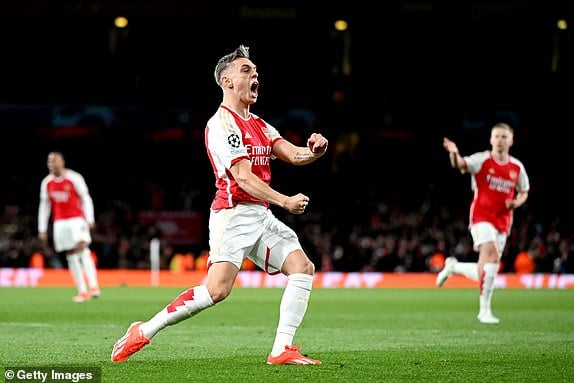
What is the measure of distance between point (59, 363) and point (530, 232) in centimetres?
2465

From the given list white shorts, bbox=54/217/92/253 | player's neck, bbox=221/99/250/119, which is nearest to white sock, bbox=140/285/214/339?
player's neck, bbox=221/99/250/119

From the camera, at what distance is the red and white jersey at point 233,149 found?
7312mm

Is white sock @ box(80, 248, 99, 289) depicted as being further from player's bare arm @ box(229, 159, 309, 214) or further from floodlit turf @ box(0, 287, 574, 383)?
player's bare arm @ box(229, 159, 309, 214)

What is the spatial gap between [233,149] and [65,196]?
10512mm

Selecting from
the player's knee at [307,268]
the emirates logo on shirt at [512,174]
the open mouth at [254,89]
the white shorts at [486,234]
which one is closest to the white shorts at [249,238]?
the player's knee at [307,268]

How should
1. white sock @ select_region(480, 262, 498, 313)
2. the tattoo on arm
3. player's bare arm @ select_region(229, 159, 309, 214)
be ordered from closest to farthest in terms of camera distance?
player's bare arm @ select_region(229, 159, 309, 214), the tattoo on arm, white sock @ select_region(480, 262, 498, 313)

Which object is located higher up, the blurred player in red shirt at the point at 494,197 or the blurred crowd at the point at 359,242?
the blurred player in red shirt at the point at 494,197

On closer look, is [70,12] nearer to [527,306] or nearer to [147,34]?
[147,34]

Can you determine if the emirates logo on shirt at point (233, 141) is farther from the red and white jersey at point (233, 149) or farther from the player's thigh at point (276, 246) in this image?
the player's thigh at point (276, 246)

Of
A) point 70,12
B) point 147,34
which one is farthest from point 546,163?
point 70,12

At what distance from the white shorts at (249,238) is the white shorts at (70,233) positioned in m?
9.75

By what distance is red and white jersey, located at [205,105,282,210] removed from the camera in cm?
731

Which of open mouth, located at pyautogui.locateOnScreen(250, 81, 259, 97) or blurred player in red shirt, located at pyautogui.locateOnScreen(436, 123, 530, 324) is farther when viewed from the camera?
blurred player in red shirt, located at pyautogui.locateOnScreen(436, 123, 530, 324)

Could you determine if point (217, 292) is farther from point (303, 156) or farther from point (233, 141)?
point (303, 156)
